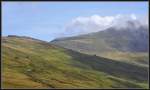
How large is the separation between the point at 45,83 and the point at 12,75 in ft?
57.2

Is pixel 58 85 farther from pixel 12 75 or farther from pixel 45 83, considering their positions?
pixel 12 75

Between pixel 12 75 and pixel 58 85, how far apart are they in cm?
2436

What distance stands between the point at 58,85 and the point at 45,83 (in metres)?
7.11

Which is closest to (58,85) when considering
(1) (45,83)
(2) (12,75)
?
(1) (45,83)

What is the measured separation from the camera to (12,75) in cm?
19662

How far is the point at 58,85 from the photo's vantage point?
199875 mm

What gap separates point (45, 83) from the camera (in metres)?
198
